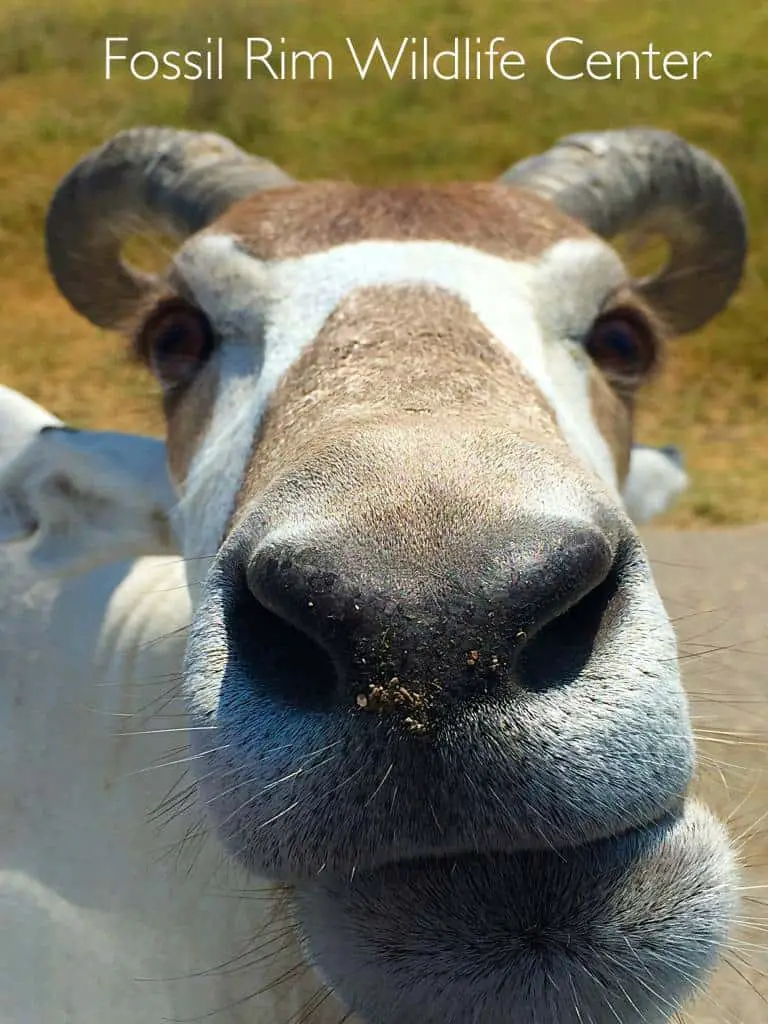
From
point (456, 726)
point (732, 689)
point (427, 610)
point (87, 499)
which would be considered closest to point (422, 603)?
point (427, 610)

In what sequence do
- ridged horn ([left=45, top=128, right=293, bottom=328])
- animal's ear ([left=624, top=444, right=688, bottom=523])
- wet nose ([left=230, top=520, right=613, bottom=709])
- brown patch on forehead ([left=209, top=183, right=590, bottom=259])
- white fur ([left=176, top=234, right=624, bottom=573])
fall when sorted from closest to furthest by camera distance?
wet nose ([left=230, top=520, right=613, bottom=709]) < white fur ([left=176, top=234, right=624, bottom=573]) < brown patch on forehead ([left=209, top=183, right=590, bottom=259]) < ridged horn ([left=45, top=128, right=293, bottom=328]) < animal's ear ([left=624, top=444, right=688, bottom=523])

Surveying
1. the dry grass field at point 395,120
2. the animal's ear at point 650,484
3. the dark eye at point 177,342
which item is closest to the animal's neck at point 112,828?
the dark eye at point 177,342

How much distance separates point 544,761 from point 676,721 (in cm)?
36

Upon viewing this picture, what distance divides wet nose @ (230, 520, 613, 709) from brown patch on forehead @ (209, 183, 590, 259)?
5.49ft

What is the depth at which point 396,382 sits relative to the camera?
232 centimetres

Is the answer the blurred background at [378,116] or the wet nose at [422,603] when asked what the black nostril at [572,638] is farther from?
the blurred background at [378,116]

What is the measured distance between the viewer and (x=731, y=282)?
17.1ft

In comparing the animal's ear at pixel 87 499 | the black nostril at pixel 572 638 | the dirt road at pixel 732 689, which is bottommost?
the dirt road at pixel 732 689

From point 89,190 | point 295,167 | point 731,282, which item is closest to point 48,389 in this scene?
point 295,167

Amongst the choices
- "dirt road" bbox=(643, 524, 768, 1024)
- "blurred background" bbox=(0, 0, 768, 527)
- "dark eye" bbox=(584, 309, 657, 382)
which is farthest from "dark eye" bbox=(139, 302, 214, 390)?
"blurred background" bbox=(0, 0, 768, 527)

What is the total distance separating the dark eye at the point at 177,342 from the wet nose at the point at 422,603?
1.83m

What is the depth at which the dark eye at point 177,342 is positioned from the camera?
3.46 m

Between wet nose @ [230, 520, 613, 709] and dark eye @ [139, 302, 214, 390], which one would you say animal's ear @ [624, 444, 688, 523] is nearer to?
dark eye @ [139, 302, 214, 390]

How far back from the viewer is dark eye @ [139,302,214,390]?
3.46 meters
